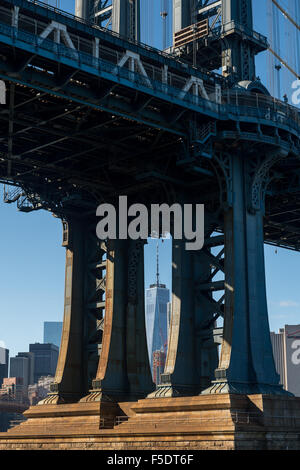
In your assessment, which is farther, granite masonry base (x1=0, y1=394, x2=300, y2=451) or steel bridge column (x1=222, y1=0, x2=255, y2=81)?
steel bridge column (x1=222, y1=0, x2=255, y2=81)

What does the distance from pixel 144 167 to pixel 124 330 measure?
54.3 feet

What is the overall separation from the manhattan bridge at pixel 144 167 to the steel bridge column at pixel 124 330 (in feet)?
0.48

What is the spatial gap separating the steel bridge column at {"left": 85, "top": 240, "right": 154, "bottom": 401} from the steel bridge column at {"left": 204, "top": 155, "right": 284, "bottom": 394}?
13636 millimetres

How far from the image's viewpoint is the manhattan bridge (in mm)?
61656

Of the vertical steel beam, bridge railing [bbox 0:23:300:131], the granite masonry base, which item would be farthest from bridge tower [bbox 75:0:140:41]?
the granite masonry base

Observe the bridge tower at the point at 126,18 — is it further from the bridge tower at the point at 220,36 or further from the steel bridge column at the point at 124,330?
the steel bridge column at the point at 124,330

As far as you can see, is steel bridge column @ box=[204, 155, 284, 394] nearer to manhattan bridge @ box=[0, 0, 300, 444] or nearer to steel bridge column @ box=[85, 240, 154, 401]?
manhattan bridge @ box=[0, 0, 300, 444]

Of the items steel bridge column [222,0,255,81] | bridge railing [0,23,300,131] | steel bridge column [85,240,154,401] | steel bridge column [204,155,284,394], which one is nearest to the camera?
bridge railing [0,23,300,131]

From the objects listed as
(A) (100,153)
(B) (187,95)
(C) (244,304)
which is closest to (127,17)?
(A) (100,153)

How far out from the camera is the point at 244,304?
68.5 m

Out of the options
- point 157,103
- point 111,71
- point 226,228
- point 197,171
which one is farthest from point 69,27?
point 226,228

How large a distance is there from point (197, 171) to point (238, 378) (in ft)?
Answer: 59.3

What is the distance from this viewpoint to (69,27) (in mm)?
61500
